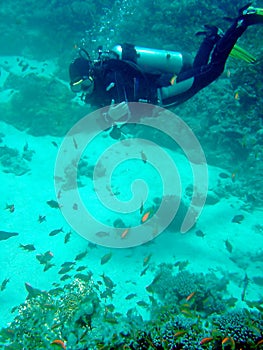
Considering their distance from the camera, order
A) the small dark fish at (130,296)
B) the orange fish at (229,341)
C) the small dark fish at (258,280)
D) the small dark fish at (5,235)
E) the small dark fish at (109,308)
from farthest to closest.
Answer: the small dark fish at (5,235), the small dark fish at (258,280), the small dark fish at (130,296), the small dark fish at (109,308), the orange fish at (229,341)

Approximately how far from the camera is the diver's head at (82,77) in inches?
175

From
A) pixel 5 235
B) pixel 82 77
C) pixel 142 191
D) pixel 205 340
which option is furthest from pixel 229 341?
pixel 142 191

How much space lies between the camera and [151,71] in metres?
5.57

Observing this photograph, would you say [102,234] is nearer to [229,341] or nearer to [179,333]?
[179,333]

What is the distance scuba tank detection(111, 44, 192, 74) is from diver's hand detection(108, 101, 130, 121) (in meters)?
1.36

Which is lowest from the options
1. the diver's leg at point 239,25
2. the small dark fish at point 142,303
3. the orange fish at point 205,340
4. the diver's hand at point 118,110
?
the small dark fish at point 142,303

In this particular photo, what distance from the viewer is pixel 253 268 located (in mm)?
7719

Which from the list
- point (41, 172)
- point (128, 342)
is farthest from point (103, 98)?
point (41, 172)

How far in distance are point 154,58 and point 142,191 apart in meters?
5.26

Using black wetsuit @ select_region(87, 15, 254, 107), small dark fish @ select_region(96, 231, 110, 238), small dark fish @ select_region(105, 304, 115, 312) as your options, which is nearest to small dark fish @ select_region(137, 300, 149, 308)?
small dark fish @ select_region(105, 304, 115, 312)

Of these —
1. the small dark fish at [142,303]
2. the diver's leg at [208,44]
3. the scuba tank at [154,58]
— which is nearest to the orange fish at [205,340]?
the small dark fish at [142,303]

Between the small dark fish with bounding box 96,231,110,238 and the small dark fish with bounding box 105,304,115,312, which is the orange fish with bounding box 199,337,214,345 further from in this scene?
the small dark fish with bounding box 96,231,110,238

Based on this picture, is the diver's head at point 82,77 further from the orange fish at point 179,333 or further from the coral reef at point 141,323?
the orange fish at point 179,333

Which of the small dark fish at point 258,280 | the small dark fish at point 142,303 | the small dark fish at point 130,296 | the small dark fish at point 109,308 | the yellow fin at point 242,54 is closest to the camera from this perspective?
the small dark fish at point 109,308
